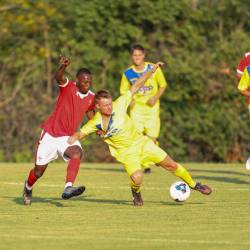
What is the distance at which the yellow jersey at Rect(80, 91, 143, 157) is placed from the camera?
12594 mm

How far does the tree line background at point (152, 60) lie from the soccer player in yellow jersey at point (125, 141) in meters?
12.8

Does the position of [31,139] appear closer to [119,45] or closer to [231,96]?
[119,45]

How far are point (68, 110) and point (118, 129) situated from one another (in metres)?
0.82

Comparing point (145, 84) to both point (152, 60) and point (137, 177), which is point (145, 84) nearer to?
point (137, 177)

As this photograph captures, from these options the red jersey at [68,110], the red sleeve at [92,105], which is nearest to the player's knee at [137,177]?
the red jersey at [68,110]

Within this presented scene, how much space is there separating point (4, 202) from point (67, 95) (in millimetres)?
1615

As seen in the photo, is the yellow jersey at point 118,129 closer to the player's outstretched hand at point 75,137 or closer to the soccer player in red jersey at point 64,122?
the player's outstretched hand at point 75,137

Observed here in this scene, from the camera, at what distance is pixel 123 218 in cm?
1130

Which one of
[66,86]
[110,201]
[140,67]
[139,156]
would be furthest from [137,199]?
[140,67]

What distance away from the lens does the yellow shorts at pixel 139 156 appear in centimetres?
1260

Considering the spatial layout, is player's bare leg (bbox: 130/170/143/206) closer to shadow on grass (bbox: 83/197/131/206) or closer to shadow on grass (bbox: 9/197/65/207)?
shadow on grass (bbox: 83/197/131/206)

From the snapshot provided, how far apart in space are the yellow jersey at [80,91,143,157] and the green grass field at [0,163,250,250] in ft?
2.45

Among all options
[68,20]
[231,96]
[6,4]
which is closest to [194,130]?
[231,96]

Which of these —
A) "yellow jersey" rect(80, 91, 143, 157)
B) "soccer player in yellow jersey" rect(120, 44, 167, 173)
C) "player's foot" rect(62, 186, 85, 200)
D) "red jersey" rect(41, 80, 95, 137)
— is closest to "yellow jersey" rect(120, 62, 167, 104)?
"soccer player in yellow jersey" rect(120, 44, 167, 173)
